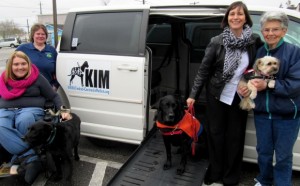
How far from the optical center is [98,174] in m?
3.73

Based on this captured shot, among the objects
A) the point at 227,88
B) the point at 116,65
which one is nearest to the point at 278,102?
the point at 227,88

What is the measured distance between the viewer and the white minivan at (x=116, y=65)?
3.56 metres

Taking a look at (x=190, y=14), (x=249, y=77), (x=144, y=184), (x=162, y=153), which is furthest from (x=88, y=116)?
(x=249, y=77)

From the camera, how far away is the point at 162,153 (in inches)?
144

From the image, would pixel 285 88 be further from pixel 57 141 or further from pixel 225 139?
pixel 57 141

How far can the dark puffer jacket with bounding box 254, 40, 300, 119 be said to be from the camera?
8.66ft

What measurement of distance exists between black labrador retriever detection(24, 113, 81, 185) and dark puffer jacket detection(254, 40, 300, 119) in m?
2.12

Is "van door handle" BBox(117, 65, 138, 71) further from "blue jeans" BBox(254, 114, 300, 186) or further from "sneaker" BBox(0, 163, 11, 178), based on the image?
"sneaker" BBox(0, 163, 11, 178)

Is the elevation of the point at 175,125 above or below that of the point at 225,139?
above

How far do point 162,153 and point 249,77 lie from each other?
143 cm

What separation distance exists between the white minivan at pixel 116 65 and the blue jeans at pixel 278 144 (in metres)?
0.39

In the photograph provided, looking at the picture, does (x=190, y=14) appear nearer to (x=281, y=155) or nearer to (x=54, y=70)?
(x=281, y=155)

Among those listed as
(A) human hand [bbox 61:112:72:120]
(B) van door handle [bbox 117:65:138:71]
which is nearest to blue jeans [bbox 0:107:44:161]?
(A) human hand [bbox 61:112:72:120]

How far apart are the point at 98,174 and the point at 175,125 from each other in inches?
48.5
